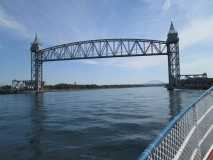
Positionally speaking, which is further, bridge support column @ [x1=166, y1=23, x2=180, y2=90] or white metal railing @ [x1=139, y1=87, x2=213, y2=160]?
bridge support column @ [x1=166, y1=23, x2=180, y2=90]

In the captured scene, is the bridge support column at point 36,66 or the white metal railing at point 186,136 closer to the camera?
the white metal railing at point 186,136

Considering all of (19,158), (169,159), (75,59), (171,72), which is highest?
(75,59)

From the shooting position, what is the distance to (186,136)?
496 cm

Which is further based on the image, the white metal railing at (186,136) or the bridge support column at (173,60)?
the bridge support column at (173,60)

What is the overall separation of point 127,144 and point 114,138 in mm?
1656

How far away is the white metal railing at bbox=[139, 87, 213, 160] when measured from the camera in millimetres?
3619

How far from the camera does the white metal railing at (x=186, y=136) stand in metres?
3.62

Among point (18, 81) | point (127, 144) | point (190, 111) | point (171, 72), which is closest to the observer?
point (190, 111)

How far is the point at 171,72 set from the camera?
9306 centimetres

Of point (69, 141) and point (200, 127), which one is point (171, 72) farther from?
point (200, 127)

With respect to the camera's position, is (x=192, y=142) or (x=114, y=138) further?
(x=114, y=138)

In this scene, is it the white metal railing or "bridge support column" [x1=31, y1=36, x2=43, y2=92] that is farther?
"bridge support column" [x1=31, y1=36, x2=43, y2=92]

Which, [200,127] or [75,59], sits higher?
[75,59]

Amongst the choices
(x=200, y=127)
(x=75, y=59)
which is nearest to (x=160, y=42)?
(x=75, y=59)
